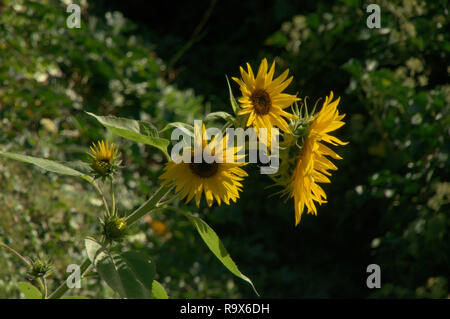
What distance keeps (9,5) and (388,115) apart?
73.7 inches

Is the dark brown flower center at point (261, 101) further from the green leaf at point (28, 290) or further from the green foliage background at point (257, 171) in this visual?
the green foliage background at point (257, 171)

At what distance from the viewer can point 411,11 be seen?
90.0 inches

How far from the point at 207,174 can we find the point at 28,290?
18.8 inches

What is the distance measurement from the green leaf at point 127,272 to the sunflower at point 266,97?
1.15ft

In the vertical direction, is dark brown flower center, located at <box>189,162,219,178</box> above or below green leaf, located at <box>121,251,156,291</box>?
above

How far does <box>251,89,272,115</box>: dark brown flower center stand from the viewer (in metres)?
0.95

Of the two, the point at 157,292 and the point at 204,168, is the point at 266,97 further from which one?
the point at 157,292

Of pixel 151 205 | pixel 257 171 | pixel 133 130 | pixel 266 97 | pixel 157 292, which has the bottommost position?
pixel 157 292

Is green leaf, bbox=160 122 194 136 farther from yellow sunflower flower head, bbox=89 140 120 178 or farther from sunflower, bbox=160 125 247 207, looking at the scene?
yellow sunflower flower head, bbox=89 140 120 178

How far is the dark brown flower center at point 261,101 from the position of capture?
0.95 m

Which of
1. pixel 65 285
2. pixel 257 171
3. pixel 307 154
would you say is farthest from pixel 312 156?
pixel 257 171

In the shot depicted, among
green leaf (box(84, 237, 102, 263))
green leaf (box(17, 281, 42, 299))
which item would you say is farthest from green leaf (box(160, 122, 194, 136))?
green leaf (box(17, 281, 42, 299))

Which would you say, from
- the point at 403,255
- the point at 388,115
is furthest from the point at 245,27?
the point at 403,255

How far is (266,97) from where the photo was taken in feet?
3.24
